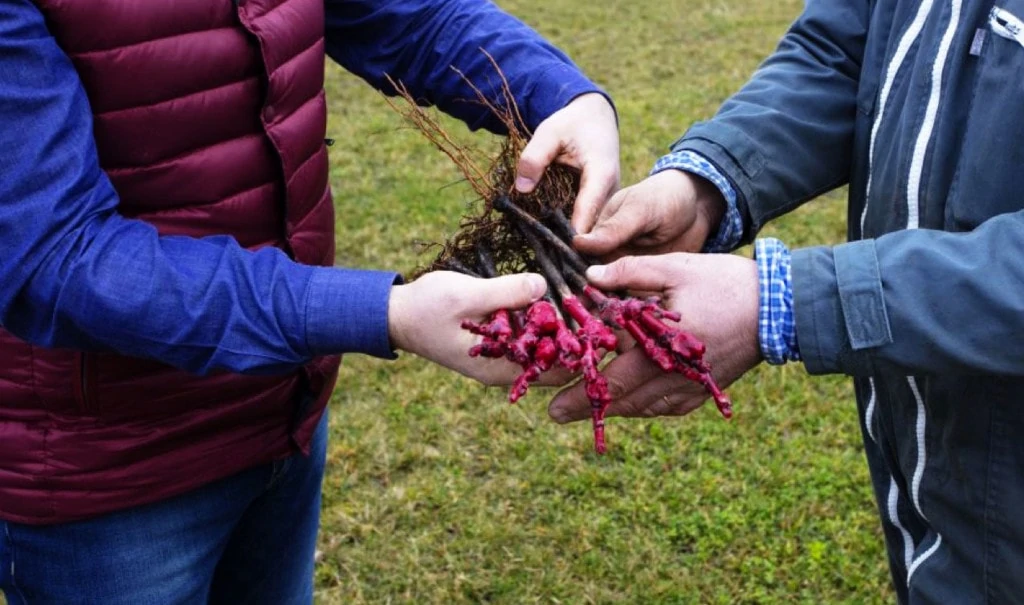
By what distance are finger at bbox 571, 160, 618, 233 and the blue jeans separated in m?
0.88

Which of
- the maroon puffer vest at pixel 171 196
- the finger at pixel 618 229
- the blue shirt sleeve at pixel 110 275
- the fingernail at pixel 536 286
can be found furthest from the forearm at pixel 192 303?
the finger at pixel 618 229

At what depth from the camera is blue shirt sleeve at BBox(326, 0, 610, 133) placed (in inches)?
100

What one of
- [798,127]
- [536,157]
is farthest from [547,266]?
[798,127]

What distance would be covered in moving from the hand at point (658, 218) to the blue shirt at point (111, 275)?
1.90 ft

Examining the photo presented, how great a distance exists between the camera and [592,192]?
2414 millimetres

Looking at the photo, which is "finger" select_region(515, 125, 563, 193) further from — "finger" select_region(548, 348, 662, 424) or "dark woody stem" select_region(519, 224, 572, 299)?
"finger" select_region(548, 348, 662, 424)

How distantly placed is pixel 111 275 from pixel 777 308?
1.18m

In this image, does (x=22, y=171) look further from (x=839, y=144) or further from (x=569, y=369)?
(x=839, y=144)

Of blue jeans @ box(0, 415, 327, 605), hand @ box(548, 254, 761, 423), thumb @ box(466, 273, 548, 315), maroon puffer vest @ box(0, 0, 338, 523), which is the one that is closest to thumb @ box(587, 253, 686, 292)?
hand @ box(548, 254, 761, 423)

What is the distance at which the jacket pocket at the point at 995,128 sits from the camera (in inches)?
70.7

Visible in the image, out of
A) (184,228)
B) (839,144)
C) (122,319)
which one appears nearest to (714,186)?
(839,144)

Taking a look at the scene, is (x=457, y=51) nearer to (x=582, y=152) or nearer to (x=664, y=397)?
(x=582, y=152)

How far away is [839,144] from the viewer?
95.3 inches

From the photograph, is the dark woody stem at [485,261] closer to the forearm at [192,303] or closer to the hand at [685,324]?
the hand at [685,324]
